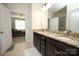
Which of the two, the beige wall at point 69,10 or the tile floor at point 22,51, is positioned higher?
the beige wall at point 69,10

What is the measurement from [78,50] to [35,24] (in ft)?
10.2

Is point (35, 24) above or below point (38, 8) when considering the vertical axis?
below

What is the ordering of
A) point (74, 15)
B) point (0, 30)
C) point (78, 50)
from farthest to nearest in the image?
point (0, 30) < point (74, 15) < point (78, 50)

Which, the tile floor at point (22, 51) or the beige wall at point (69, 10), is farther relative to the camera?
the tile floor at point (22, 51)

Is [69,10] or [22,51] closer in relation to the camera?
[69,10]

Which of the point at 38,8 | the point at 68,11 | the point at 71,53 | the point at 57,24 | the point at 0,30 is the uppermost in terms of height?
the point at 38,8

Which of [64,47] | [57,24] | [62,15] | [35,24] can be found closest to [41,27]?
[35,24]

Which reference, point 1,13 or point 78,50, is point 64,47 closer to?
point 78,50

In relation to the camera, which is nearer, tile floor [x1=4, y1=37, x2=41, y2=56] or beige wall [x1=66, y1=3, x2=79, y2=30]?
beige wall [x1=66, y1=3, x2=79, y2=30]

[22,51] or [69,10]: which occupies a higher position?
[69,10]

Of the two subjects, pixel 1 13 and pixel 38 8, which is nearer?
pixel 1 13

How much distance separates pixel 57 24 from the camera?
2.68 meters

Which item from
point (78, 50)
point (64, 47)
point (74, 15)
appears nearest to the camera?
point (78, 50)

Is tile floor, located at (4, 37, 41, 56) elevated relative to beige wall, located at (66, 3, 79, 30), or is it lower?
lower
